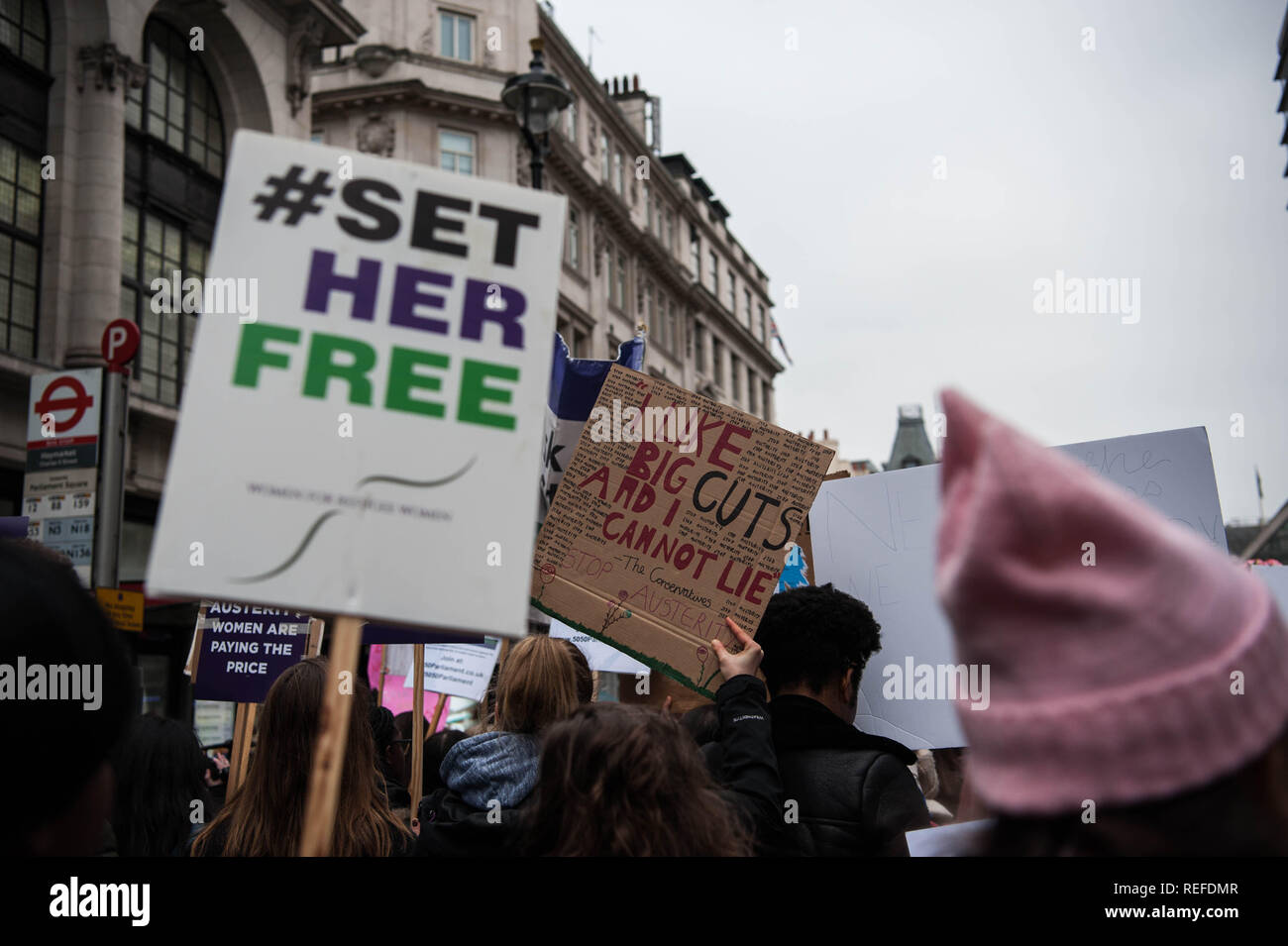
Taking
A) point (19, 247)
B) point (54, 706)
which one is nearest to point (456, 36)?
point (19, 247)

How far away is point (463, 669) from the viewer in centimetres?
746

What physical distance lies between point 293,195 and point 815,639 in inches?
75.8

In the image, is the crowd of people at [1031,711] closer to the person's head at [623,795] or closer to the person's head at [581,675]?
the person's head at [623,795]

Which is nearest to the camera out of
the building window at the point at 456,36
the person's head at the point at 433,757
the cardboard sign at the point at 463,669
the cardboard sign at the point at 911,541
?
the cardboard sign at the point at 911,541

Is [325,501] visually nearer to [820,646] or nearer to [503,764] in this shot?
[503,764]

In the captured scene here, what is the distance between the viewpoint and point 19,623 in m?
1.32

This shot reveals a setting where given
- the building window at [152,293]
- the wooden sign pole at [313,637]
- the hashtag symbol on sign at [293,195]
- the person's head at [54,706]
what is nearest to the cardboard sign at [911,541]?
the hashtag symbol on sign at [293,195]

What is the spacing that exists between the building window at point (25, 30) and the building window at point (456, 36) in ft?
49.6

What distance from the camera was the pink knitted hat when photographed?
958 mm

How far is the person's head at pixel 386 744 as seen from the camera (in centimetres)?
459

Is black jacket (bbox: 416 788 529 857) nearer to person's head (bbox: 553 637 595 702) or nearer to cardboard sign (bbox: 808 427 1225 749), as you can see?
person's head (bbox: 553 637 595 702)

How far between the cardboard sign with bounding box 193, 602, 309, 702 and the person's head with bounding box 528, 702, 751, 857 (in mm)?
4011

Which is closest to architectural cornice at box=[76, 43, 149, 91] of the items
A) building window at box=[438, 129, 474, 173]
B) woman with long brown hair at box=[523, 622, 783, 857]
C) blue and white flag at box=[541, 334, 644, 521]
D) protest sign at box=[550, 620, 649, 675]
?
protest sign at box=[550, 620, 649, 675]

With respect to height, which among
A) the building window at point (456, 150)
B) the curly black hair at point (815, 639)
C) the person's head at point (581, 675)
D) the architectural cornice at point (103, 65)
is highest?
the building window at point (456, 150)
